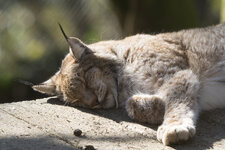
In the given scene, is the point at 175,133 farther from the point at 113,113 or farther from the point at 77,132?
the point at 113,113

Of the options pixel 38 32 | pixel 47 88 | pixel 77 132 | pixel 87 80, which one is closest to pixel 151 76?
pixel 87 80

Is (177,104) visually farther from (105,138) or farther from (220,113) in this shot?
(105,138)

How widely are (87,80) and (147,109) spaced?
71 cm

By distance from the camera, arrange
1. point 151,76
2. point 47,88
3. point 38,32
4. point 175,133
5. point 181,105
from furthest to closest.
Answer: point 38,32 → point 47,88 → point 151,76 → point 181,105 → point 175,133

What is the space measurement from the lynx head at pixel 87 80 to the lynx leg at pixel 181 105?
573mm

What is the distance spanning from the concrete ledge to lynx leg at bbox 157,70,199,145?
87mm

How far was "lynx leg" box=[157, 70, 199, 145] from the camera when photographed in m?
2.83

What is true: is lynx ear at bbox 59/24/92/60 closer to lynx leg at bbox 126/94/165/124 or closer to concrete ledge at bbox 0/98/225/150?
concrete ledge at bbox 0/98/225/150

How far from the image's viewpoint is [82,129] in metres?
3.01

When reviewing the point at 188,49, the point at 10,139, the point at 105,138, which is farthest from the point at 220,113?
the point at 10,139

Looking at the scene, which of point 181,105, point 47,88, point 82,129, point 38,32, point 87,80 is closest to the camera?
point 82,129

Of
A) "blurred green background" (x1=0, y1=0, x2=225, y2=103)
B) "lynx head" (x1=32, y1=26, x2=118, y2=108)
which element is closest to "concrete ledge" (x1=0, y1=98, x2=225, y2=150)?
"lynx head" (x1=32, y1=26, x2=118, y2=108)

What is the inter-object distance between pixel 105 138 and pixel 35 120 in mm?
704

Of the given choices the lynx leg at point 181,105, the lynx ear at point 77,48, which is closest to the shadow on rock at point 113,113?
the lynx leg at point 181,105
